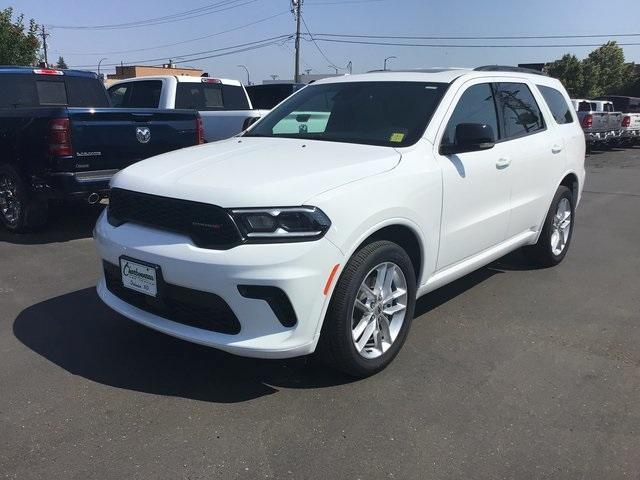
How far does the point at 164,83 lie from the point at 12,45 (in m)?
12.1

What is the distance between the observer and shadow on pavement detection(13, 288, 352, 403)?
3422mm

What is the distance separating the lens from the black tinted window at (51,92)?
7.80 m

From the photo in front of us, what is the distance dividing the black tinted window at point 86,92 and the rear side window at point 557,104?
5.70 meters

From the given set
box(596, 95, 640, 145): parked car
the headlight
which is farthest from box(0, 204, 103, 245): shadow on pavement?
box(596, 95, 640, 145): parked car

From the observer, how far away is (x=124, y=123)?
6492mm

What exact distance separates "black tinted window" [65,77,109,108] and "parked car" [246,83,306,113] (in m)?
5.07

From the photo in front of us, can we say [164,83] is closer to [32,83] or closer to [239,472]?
[32,83]

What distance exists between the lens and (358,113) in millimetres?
4426

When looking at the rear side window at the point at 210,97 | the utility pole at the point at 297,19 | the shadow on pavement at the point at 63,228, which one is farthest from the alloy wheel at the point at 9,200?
the utility pole at the point at 297,19

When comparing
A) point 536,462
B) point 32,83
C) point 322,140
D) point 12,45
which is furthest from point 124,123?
point 12,45

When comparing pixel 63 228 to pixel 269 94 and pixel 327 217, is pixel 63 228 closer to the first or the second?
pixel 327 217

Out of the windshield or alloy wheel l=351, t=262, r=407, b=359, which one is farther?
the windshield

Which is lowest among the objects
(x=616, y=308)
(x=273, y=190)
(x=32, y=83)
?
(x=616, y=308)

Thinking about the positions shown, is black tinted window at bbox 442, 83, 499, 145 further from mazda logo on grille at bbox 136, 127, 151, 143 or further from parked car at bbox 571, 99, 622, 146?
parked car at bbox 571, 99, 622, 146
